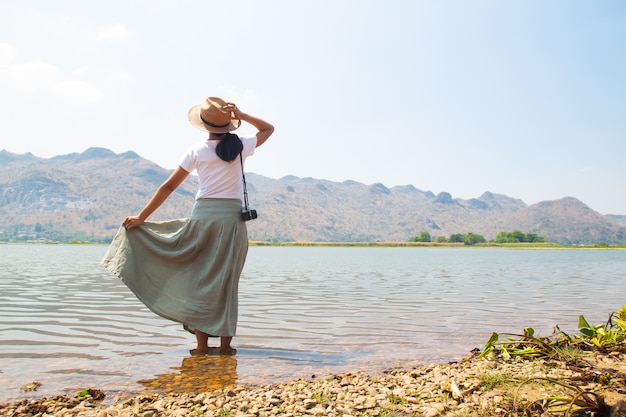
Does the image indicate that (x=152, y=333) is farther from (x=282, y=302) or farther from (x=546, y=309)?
(x=546, y=309)

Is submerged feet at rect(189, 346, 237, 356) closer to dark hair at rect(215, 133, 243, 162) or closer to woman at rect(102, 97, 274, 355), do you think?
woman at rect(102, 97, 274, 355)

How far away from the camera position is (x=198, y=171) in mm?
6082

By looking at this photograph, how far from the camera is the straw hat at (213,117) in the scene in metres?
5.96

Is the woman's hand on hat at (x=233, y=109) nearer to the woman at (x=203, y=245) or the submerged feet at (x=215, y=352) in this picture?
the woman at (x=203, y=245)

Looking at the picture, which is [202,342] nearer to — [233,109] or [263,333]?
[263,333]

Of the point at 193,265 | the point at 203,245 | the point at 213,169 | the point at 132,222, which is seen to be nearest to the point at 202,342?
the point at 193,265

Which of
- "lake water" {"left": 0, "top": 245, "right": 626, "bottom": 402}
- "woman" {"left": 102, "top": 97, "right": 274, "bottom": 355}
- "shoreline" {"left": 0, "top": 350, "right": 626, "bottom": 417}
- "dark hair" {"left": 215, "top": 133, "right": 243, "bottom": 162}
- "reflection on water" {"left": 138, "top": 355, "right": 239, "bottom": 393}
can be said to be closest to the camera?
"shoreline" {"left": 0, "top": 350, "right": 626, "bottom": 417}

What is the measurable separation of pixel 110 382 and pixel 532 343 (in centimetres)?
452

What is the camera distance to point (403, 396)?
4.14m

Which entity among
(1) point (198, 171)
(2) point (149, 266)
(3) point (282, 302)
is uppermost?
(1) point (198, 171)

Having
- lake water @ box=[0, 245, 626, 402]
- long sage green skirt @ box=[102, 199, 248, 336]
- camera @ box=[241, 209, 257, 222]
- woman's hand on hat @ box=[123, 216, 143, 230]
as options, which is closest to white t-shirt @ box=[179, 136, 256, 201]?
long sage green skirt @ box=[102, 199, 248, 336]

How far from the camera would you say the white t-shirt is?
5.98 m

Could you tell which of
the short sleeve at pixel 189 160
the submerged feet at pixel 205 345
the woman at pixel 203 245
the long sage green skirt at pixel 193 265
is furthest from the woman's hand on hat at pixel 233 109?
the submerged feet at pixel 205 345

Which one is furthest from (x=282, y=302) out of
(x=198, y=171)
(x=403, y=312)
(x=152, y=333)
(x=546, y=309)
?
(x=198, y=171)
